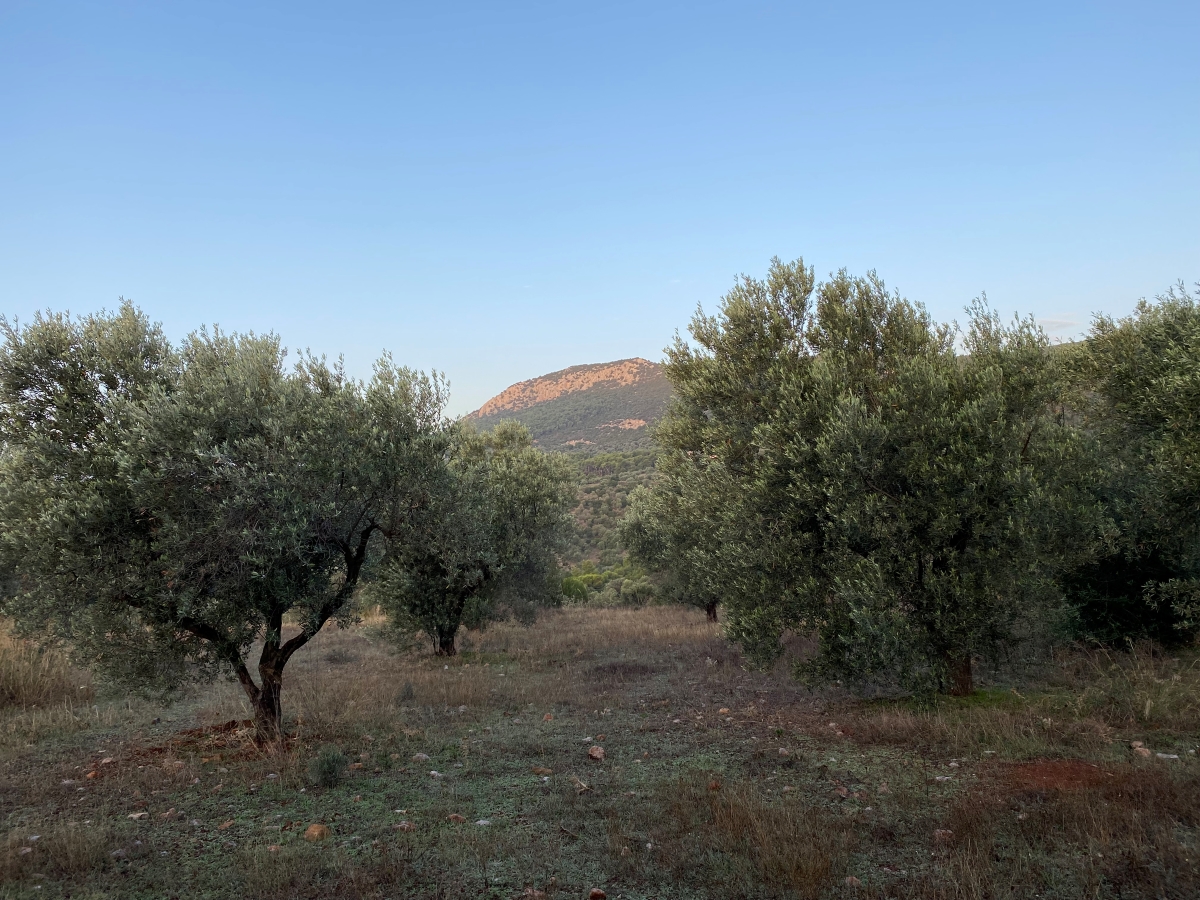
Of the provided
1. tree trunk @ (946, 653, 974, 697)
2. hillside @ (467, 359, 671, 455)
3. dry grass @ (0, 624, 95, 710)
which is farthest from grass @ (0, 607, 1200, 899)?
hillside @ (467, 359, 671, 455)

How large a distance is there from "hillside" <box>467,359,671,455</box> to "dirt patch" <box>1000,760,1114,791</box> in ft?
246

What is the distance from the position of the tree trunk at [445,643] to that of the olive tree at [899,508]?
12766 millimetres

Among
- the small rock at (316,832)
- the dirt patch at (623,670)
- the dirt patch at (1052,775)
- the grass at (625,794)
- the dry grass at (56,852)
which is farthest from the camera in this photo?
the dirt patch at (623,670)

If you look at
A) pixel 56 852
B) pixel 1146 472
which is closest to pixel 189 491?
pixel 56 852

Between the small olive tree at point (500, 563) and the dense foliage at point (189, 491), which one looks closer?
the dense foliage at point (189, 491)

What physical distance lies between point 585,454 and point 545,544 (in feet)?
225

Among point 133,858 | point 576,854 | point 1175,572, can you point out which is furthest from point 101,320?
point 1175,572

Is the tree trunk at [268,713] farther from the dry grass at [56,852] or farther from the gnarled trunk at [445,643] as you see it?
the gnarled trunk at [445,643]

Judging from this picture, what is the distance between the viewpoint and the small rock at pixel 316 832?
7.86 metres

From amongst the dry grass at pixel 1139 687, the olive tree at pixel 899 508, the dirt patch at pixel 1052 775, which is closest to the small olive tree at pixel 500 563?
the olive tree at pixel 899 508

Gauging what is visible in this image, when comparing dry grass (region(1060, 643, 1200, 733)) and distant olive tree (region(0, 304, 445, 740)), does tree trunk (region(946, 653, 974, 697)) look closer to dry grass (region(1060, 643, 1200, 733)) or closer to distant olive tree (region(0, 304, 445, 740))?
dry grass (region(1060, 643, 1200, 733))

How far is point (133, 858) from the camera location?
7.34 meters

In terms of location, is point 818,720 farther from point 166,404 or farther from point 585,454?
point 585,454

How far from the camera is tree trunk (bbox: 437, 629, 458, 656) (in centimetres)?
2405
